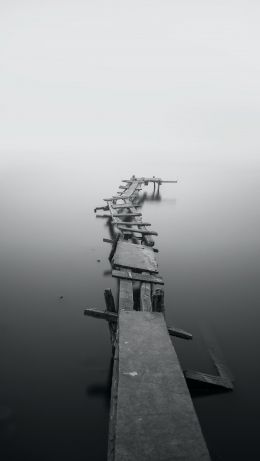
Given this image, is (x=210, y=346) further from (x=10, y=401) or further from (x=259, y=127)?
(x=259, y=127)

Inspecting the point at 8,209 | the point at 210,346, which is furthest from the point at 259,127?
the point at 210,346

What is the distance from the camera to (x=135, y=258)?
9.70m

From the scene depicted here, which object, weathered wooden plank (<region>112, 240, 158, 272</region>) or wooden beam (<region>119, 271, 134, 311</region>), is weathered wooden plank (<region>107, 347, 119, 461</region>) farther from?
weathered wooden plank (<region>112, 240, 158, 272</region>)

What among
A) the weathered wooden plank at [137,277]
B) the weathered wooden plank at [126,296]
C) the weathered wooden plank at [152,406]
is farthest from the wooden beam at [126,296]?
the weathered wooden plank at [152,406]

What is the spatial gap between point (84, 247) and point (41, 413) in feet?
29.3

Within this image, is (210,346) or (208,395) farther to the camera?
(210,346)

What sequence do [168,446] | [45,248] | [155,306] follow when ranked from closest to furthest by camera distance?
[168,446]
[155,306]
[45,248]

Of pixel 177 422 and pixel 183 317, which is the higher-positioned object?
pixel 177 422

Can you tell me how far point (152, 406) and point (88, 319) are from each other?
199 inches

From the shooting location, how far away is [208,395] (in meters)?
6.37

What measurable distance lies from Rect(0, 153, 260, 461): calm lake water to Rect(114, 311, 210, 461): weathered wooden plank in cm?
187

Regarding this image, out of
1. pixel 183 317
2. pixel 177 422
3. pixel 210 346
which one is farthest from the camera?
pixel 183 317

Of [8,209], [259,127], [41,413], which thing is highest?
[259,127]

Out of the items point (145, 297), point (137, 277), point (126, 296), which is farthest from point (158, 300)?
point (137, 277)
